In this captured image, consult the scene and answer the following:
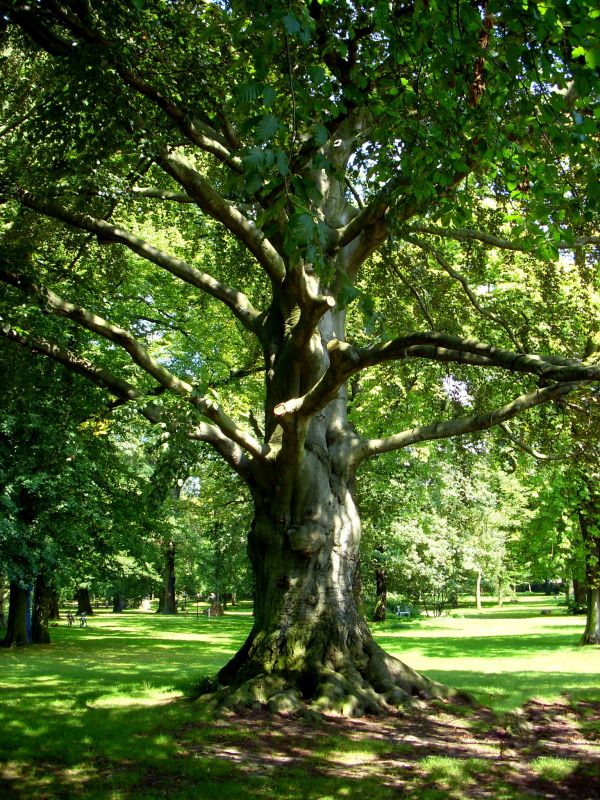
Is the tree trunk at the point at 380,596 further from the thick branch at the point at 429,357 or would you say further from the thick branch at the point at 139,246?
the thick branch at the point at 429,357

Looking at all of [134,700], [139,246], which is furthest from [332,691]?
[139,246]

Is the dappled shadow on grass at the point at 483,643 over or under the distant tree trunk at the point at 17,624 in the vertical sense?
under

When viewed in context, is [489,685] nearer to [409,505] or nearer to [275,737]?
[275,737]

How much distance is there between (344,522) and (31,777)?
5392mm

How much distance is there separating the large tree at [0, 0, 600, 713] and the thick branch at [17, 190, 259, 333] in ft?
0.10

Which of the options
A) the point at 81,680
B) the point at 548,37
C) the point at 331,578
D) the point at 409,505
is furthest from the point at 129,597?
the point at 548,37

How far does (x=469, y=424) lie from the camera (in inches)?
389

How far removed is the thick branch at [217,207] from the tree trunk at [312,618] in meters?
2.76

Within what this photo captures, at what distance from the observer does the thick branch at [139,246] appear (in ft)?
30.2

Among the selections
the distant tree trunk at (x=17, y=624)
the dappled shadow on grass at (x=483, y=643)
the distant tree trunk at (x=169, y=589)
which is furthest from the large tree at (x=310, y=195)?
the distant tree trunk at (x=169, y=589)

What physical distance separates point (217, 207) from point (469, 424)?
175 inches

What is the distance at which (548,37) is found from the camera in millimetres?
4945

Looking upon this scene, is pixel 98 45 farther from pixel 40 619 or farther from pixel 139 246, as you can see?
pixel 40 619

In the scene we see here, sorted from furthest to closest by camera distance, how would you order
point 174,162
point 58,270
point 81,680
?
point 81,680 < point 58,270 < point 174,162
